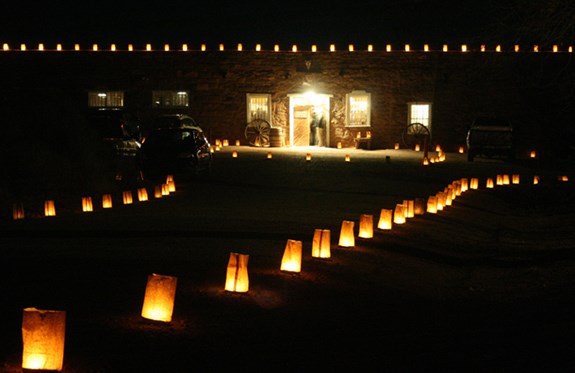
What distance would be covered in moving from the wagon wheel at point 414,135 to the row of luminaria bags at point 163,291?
20.5m

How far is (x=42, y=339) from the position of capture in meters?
5.40

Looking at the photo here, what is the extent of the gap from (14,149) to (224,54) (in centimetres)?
1873

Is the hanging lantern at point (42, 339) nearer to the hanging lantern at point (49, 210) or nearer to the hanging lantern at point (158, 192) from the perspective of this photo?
the hanging lantern at point (49, 210)

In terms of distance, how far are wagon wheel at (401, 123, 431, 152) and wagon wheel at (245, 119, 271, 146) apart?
6.37 metres

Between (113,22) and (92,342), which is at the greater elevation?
(113,22)

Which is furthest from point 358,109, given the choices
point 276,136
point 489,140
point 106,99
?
point 106,99

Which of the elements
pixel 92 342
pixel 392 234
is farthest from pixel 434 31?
pixel 92 342

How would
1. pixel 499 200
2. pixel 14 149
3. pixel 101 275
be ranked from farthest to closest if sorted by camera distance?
1. pixel 499 200
2. pixel 14 149
3. pixel 101 275

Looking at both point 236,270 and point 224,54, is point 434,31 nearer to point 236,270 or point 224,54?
point 224,54

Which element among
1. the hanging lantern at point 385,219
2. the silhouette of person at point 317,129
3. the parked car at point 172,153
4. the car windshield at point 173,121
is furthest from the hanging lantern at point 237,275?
the silhouette of person at point 317,129

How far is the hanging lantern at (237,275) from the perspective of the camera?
813 centimetres

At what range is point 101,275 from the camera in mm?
9008

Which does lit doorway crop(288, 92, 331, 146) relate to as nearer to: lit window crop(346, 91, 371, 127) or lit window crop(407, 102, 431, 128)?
lit window crop(346, 91, 371, 127)

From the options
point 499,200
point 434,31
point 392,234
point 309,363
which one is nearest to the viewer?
point 309,363
